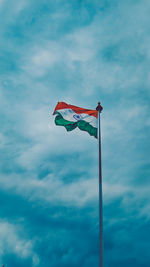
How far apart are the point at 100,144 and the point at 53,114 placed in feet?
16.0

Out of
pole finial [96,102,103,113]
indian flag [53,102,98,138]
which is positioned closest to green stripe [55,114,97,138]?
indian flag [53,102,98,138]

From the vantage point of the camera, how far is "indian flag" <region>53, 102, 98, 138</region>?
23.8 metres

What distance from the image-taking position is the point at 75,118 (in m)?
24.1

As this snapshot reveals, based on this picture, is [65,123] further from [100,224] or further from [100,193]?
[100,224]

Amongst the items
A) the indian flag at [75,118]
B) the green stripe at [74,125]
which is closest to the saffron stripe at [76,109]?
the indian flag at [75,118]

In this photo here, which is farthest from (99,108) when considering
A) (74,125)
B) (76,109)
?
(74,125)

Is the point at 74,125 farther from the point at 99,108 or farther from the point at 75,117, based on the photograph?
the point at 99,108

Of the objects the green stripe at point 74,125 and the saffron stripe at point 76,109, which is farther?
the saffron stripe at point 76,109

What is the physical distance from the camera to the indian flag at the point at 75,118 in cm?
2384

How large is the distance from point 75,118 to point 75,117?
0.33 ft

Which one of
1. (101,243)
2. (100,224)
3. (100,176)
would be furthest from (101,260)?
(100,176)

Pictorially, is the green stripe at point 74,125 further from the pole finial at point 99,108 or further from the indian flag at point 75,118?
the pole finial at point 99,108

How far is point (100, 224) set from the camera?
61.9 ft

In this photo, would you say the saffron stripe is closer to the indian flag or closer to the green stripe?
the indian flag
